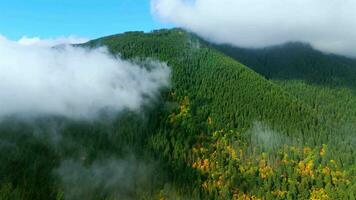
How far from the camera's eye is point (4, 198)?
19588 centimetres

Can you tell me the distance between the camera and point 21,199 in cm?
19900

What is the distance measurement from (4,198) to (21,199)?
21.5ft
